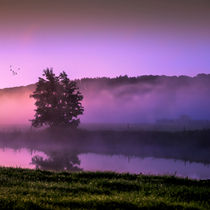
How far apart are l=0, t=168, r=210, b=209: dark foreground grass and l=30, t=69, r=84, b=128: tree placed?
5333cm

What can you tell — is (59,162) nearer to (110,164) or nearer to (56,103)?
(110,164)

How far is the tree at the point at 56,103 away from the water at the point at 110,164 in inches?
544

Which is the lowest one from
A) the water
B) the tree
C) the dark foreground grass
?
the water

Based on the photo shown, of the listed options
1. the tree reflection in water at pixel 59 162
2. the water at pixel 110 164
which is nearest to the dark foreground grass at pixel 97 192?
the water at pixel 110 164

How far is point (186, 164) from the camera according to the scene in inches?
1996

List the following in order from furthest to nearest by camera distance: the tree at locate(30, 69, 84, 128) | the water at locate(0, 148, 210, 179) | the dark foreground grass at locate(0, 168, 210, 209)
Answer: the tree at locate(30, 69, 84, 128)
the water at locate(0, 148, 210, 179)
the dark foreground grass at locate(0, 168, 210, 209)

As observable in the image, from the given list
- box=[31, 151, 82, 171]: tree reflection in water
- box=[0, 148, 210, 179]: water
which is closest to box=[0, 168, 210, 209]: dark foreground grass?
box=[0, 148, 210, 179]: water

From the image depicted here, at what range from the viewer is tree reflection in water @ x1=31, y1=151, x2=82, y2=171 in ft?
165

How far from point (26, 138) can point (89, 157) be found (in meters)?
29.5

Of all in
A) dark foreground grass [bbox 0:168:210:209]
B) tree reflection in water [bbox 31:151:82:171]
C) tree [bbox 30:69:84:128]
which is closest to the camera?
dark foreground grass [bbox 0:168:210:209]

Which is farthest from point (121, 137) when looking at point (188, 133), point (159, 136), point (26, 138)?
point (26, 138)

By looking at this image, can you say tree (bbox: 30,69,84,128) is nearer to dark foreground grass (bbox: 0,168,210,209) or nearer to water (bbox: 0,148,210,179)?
water (bbox: 0,148,210,179)

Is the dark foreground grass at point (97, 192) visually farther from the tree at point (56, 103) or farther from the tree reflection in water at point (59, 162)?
the tree at point (56, 103)

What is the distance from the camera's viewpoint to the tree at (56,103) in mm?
75812
